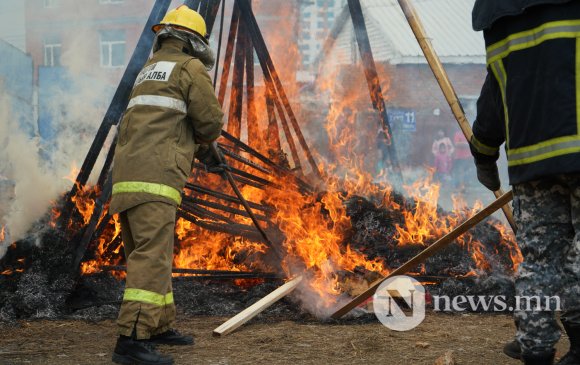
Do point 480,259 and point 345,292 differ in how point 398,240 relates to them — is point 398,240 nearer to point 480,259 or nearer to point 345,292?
point 480,259

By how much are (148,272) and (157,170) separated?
1.98 ft

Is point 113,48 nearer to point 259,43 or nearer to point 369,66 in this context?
point 259,43

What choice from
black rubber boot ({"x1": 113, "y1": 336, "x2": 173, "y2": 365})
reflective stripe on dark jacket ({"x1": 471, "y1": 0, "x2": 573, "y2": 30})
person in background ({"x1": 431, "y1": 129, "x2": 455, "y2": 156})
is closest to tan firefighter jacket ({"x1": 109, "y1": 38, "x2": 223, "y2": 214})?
black rubber boot ({"x1": 113, "y1": 336, "x2": 173, "y2": 365})

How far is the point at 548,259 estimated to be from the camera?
249cm

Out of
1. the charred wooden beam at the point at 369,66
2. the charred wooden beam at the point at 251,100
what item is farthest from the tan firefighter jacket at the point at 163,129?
the charred wooden beam at the point at 369,66

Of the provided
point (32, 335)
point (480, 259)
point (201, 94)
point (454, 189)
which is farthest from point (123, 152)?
point (454, 189)

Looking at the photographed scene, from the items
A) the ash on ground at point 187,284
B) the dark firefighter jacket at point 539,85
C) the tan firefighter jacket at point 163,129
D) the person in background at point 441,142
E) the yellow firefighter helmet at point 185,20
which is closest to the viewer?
the dark firefighter jacket at point 539,85

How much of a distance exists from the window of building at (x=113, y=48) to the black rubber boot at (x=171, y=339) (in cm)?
Result: 573

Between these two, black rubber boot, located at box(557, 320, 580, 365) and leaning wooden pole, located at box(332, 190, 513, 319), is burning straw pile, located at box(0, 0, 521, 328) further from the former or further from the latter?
black rubber boot, located at box(557, 320, 580, 365)

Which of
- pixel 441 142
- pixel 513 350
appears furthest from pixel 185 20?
pixel 441 142

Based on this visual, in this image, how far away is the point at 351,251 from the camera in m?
5.44

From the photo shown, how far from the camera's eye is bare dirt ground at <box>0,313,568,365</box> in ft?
11.4

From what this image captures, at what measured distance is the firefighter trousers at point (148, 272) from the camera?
342 centimetres

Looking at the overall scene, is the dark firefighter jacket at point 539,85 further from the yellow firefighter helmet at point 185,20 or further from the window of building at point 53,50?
the window of building at point 53,50
